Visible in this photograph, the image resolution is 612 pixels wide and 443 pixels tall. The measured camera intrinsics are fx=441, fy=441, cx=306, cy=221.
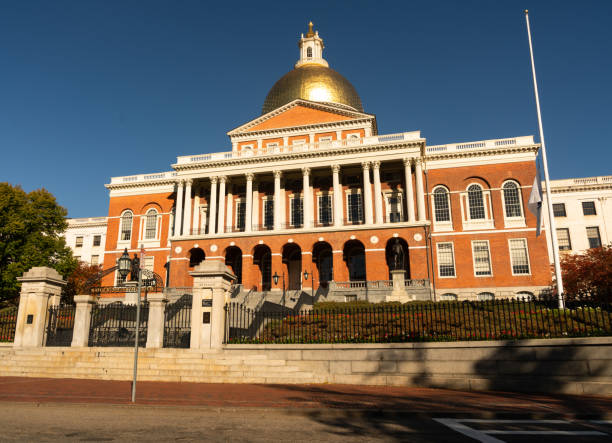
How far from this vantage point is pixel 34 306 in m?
17.8

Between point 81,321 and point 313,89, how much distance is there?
1577 inches

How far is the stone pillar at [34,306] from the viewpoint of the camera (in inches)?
691

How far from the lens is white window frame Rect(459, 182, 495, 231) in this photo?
41.3 m

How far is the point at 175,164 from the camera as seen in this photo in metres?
45.5

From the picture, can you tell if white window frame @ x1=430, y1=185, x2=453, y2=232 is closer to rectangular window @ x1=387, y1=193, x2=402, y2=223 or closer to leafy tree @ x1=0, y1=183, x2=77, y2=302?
rectangular window @ x1=387, y1=193, x2=402, y2=223

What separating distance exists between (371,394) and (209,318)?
6.65 meters

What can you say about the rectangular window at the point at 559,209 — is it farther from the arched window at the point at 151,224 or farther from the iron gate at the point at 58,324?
the iron gate at the point at 58,324

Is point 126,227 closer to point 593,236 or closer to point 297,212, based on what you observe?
point 297,212

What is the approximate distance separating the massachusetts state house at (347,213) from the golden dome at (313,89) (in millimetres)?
2594

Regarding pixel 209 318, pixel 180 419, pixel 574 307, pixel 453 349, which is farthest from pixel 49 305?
pixel 574 307

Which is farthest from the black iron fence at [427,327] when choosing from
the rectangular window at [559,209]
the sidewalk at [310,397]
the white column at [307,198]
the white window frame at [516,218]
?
the rectangular window at [559,209]

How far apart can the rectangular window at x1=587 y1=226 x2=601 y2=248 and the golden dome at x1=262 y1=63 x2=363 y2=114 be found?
3063 centimetres

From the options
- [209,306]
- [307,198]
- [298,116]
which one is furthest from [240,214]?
[209,306]

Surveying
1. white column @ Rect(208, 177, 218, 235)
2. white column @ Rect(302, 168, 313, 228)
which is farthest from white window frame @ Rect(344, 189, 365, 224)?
white column @ Rect(208, 177, 218, 235)
